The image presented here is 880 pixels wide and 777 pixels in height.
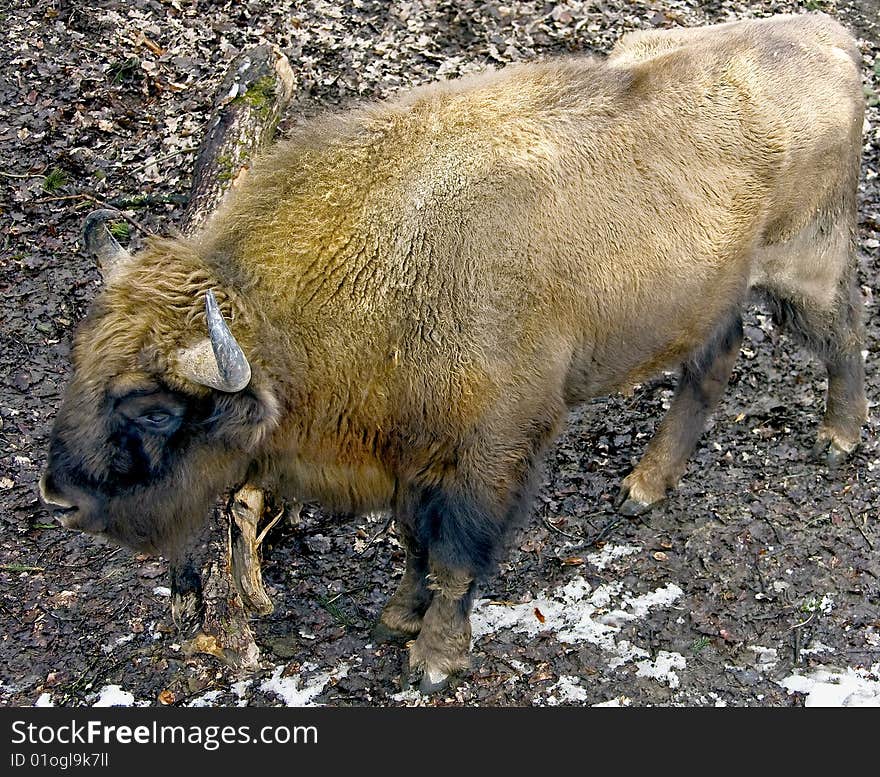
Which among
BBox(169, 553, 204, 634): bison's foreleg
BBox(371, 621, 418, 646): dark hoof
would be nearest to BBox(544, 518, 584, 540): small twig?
BBox(371, 621, 418, 646): dark hoof

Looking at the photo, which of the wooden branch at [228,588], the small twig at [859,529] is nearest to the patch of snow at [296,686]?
the wooden branch at [228,588]

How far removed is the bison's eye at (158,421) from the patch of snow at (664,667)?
2.98 m

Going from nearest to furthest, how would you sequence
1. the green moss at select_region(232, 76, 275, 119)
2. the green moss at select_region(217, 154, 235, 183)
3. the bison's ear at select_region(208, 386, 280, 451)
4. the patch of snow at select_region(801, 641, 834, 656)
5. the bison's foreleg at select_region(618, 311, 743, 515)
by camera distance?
the bison's ear at select_region(208, 386, 280, 451) < the patch of snow at select_region(801, 641, 834, 656) < the bison's foreleg at select_region(618, 311, 743, 515) < the green moss at select_region(217, 154, 235, 183) < the green moss at select_region(232, 76, 275, 119)

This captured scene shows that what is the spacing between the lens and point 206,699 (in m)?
5.20

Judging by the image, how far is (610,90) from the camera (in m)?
5.00

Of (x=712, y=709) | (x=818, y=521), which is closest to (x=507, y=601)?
(x=712, y=709)

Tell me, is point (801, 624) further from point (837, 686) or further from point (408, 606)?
point (408, 606)

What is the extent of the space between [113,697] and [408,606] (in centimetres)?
171

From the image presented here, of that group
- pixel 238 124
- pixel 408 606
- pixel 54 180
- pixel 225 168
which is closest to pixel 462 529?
pixel 408 606

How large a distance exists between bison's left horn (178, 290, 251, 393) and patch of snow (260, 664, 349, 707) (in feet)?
6.95

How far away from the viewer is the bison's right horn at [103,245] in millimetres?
4352

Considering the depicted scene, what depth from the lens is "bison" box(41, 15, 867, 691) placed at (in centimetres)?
416

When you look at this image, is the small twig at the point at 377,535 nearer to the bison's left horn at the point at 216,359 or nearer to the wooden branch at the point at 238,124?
the wooden branch at the point at 238,124

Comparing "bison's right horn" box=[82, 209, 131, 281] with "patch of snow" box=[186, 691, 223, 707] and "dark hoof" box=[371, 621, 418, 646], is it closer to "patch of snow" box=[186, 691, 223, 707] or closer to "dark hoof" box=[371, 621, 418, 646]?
"patch of snow" box=[186, 691, 223, 707]
